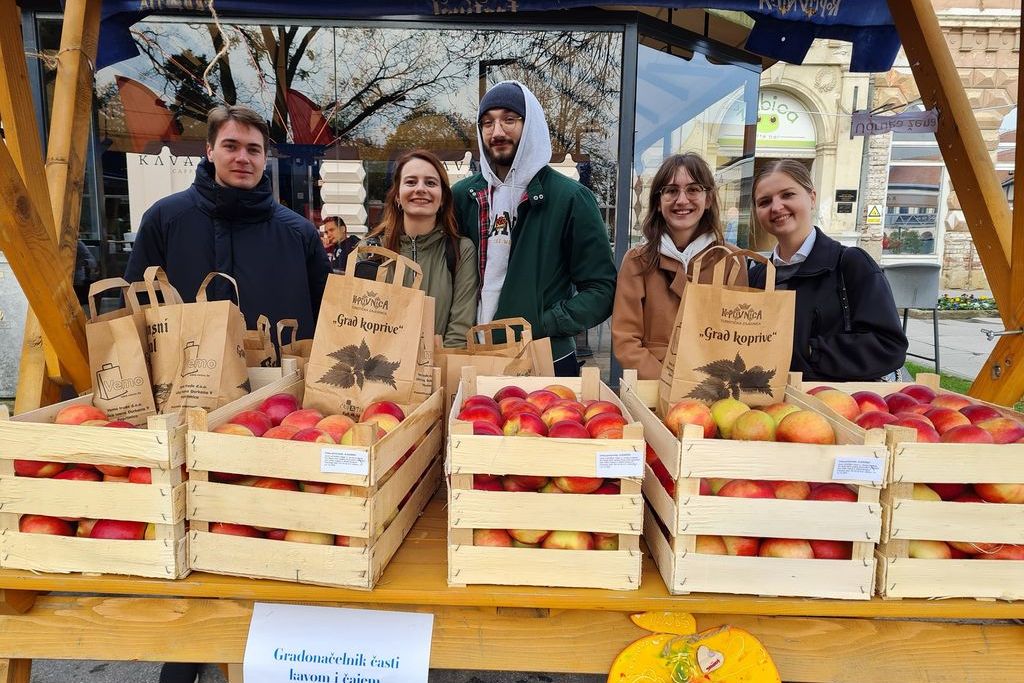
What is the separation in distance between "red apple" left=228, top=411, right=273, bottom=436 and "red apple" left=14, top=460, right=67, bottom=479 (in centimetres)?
40

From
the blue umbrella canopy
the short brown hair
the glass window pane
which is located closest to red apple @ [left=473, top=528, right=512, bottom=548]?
the short brown hair

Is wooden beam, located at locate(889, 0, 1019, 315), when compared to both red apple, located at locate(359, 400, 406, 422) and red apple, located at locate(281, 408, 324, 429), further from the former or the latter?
red apple, located at locate(281, 408, 324, 429)

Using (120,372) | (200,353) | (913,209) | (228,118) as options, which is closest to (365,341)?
(200,353)

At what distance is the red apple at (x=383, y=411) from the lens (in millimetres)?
1706

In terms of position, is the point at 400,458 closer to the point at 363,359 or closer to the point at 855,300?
the point at 363,359

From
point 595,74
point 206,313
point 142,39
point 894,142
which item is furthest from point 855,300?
point 894,142

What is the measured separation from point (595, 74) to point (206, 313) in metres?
4.61

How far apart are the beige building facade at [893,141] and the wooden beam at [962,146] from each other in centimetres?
1287

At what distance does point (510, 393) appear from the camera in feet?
6.31

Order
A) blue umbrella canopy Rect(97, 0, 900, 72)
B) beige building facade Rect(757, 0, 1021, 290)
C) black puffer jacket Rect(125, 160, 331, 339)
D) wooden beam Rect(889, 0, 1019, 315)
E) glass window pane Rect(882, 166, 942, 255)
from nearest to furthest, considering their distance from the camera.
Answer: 1. wooden beam Rect(889, 0, 1019, 315)
2. black puffer jacket Rect(125, 160, 331, 339)
3. blue umbrella canopy Rect(97, 0, 900, 72)
4. beige building facade Rect(757, 0, 1021, 290)
5. glass window pane Rect(882, 166, 942, 255)

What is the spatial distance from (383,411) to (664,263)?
1.47 metres

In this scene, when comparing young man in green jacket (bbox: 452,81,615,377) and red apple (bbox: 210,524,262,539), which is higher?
young man in green jacket (bbox: 452,81,615,377)

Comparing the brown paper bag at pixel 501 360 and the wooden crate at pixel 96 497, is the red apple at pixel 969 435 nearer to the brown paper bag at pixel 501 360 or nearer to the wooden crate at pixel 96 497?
the brown paper bag at pixel 501 360

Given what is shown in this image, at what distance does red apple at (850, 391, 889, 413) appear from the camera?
1.78m
